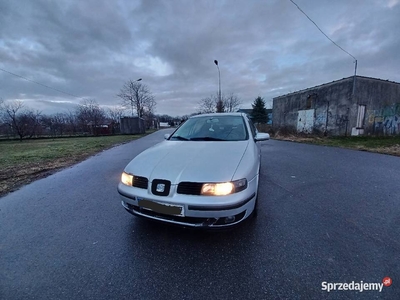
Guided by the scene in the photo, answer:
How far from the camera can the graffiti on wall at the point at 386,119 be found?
14648 millimetres

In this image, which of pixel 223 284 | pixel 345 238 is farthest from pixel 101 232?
pixel 345 238

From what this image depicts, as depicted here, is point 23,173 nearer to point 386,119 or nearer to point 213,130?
point 213,130

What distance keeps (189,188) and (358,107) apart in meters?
18.2

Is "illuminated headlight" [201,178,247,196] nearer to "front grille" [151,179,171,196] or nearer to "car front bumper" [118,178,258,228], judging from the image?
"car front bumper" [118,178,258,228]

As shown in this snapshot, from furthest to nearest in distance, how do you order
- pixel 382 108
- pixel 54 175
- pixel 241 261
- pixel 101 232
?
pixel 382 108 < pixel 54 175 < pixel 101 232 < pixel 241 261

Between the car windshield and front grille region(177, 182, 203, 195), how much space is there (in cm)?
138

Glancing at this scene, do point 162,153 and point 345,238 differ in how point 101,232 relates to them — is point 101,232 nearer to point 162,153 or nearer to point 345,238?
point 162,153

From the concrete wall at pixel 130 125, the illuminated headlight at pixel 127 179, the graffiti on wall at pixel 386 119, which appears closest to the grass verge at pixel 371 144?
the graffiti on wall at pixel 386 119

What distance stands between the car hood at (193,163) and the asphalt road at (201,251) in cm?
84

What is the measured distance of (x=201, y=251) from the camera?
204cm

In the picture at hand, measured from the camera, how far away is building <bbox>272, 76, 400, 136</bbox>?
1422cm

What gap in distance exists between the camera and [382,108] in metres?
14.9

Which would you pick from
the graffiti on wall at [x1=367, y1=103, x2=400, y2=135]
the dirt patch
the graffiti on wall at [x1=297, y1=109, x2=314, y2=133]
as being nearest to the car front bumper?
the dirt patch

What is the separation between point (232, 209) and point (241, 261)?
55 cm
